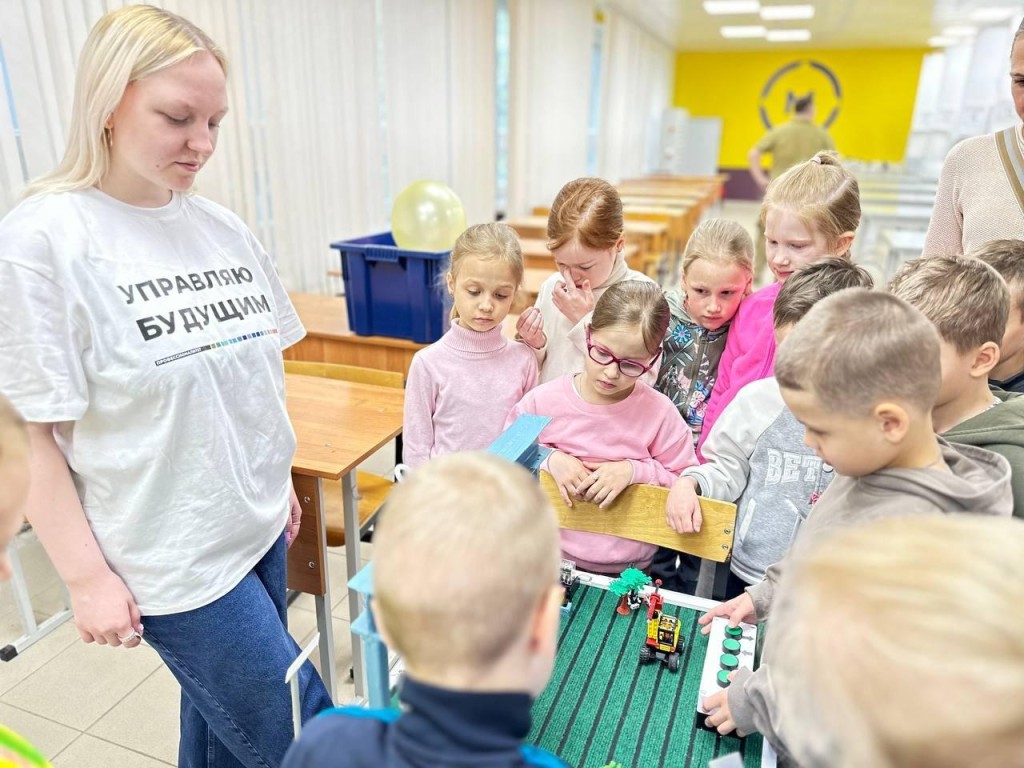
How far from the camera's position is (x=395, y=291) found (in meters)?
2.76

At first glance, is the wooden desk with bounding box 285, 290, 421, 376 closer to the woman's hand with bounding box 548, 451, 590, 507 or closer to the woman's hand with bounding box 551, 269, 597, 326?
the woman's hand with bounding box 551, 269, 597, 326

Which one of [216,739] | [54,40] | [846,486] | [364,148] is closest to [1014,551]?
[846,486]

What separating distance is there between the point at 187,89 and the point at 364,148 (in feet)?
11.3

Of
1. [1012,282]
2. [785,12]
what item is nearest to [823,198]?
[1012,282]

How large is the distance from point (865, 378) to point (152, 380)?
3.16 ft

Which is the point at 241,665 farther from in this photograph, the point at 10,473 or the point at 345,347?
the point at 345,347

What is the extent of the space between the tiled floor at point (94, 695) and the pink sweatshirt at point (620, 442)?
3.52 ft

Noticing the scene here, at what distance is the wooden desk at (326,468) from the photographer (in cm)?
177

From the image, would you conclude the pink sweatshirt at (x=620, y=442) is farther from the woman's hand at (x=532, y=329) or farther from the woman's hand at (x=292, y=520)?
the woman's hand at (x=292, y=520)

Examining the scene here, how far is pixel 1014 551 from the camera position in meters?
0.50

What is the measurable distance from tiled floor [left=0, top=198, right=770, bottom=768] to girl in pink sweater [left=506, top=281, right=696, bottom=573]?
3.67ft

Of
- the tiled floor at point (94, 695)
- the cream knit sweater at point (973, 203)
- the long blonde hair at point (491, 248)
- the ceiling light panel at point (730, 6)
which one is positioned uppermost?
the ceiling light panel at point (730, 6)

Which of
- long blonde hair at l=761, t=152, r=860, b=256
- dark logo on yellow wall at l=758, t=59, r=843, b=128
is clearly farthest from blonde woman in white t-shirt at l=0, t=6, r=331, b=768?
dark logo on yellow wall at l=758, t=59, r=843, b=128

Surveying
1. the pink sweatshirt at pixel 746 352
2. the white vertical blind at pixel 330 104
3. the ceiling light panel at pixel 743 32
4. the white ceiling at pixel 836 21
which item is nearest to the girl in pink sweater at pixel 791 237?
the pink sweatshirt at pixel 746 352
